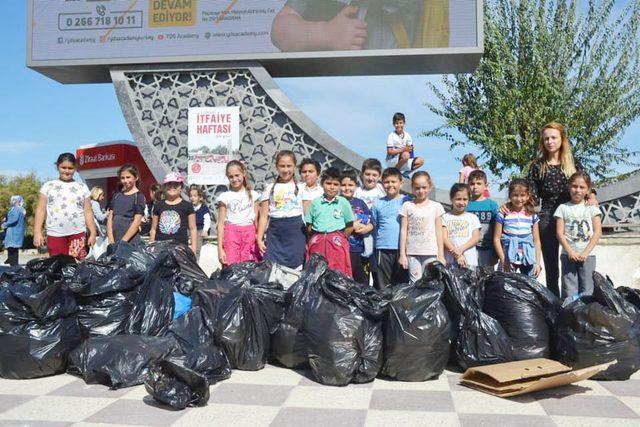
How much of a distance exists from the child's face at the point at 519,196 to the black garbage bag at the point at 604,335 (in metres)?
1.22

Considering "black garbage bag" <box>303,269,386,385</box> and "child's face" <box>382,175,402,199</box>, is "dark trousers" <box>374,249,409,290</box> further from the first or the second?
"black garbage bag" <box>303,269,386,385</box>

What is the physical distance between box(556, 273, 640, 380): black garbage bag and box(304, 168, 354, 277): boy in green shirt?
1741 millimetres

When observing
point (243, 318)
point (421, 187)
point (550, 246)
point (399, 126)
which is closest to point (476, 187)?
point (421, 187)

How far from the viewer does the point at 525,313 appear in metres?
3.55

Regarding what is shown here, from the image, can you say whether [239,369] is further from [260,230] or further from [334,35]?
[334,35]

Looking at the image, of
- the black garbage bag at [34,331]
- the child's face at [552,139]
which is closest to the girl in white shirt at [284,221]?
the black garbage bag at [34,331]

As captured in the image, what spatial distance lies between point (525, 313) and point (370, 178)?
7.15 feet

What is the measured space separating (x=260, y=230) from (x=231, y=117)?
18.3ft

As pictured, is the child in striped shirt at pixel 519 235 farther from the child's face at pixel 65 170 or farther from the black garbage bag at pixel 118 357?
the child's face at pixel 65 170

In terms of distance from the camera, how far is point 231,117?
10047 millimetres

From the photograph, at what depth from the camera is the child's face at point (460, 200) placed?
4617mm

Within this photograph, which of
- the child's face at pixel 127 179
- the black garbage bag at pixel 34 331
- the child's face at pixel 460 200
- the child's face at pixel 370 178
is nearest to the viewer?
the black garbage bag at pixel 34 331

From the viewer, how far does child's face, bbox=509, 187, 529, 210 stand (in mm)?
4504

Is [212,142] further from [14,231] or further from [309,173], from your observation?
[309,173]
